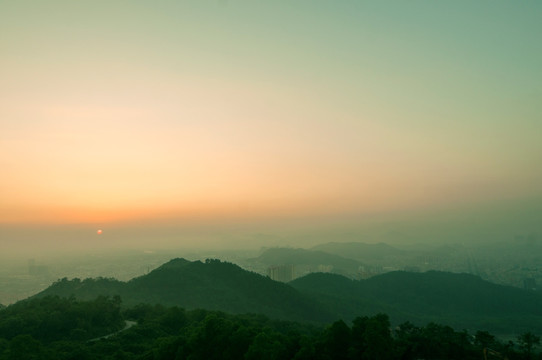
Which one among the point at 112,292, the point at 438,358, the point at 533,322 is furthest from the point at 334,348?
the point at 533,322

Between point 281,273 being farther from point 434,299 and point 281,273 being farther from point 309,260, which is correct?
point 309,260

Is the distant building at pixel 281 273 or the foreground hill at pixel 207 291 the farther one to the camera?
the distant building at pixel 281 273

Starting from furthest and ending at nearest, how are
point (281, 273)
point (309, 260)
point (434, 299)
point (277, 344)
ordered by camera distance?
point (309, 260) → point (281, 273) → point (434, 299) → point (277, 344)

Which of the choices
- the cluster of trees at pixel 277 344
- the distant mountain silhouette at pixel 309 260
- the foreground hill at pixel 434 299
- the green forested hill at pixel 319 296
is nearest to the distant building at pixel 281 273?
the foreground hill at pixel 434 299

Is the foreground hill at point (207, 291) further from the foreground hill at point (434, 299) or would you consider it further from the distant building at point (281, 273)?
the distant building at point (281, 273)

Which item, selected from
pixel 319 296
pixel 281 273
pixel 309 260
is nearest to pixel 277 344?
pixel 319 296

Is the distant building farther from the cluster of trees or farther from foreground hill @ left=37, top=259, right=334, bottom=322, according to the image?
the cluster of trees

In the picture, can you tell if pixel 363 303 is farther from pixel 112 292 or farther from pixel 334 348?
pixel 334 348
